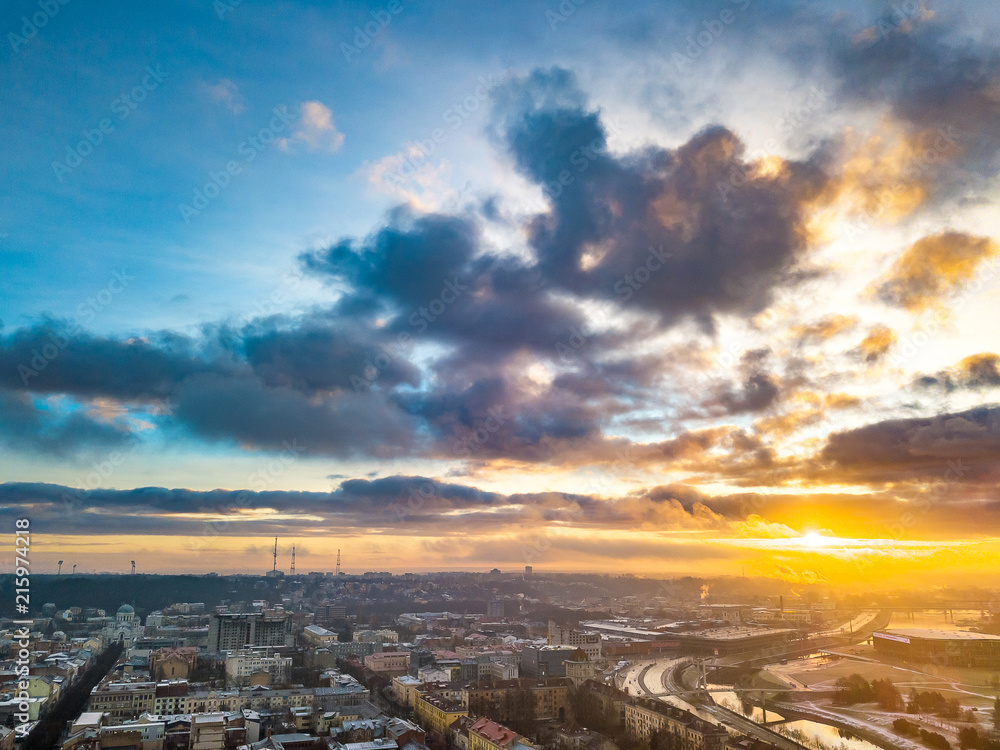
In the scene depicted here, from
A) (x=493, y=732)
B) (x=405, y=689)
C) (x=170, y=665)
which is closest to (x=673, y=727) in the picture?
(x=493, y=732)

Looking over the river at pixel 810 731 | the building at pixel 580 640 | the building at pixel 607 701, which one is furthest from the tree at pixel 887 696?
the building at pixel 580 640

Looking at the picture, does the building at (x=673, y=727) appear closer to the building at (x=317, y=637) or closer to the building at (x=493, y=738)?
the building at (x=493, y=738)

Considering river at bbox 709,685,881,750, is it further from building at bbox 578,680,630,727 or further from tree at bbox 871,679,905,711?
building at bbox 578,680,630,727

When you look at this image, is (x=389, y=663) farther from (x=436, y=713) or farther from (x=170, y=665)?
(x=436, y=713)

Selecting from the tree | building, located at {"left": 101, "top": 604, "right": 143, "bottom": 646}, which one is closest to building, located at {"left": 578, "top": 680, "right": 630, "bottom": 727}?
the tree

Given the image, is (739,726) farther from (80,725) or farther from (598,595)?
(598,595)
